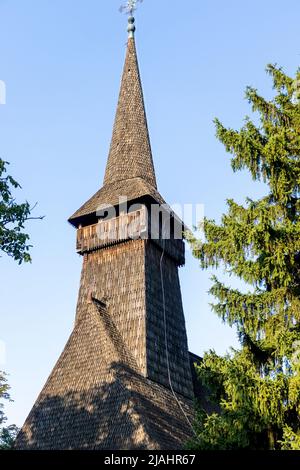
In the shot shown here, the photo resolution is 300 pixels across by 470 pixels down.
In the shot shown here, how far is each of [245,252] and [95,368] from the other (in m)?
11.3

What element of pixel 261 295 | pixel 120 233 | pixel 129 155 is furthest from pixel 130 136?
pixel 261 295

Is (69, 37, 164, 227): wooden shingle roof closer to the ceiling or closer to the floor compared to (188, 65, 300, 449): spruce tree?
closer to the ceiling

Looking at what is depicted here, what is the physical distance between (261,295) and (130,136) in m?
18.7

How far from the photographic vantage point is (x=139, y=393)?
20703 millimetres

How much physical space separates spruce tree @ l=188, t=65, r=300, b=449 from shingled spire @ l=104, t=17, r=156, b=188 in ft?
50.6

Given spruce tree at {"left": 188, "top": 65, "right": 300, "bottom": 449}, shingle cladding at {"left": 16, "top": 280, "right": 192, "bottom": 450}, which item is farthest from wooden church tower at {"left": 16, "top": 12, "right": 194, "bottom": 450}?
spruce tree at {"left": 188, "top": 65, "right": 300, "bottom": 449}

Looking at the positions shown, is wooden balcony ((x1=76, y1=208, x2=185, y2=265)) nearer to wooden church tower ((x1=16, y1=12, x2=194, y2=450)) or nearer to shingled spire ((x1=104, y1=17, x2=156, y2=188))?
wooden church tower ((x1=16, y1=12, x2=194, y2=450))

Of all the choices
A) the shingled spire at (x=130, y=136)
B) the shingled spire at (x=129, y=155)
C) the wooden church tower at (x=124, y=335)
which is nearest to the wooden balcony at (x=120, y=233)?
the wooden church tower at (x=124, y=335)

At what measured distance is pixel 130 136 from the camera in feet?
96.8

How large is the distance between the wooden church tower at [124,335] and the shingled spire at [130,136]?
0.06 m

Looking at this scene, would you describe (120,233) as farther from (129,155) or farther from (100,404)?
(100,404)

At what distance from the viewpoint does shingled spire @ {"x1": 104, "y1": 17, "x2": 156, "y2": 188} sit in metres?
28.4

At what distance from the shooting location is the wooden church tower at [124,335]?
791 inches
